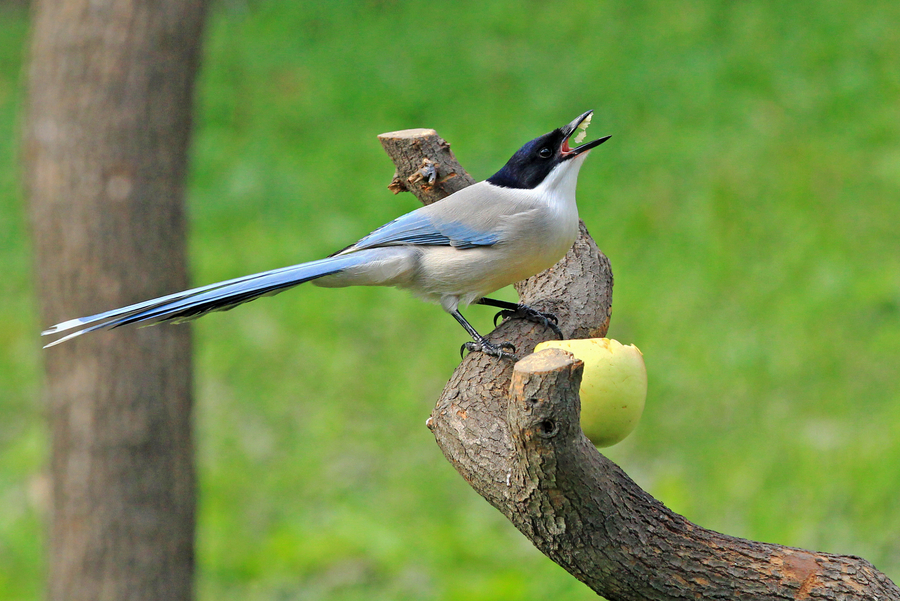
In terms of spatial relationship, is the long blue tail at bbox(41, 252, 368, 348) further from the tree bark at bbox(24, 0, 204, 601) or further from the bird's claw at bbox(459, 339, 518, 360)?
the tree bark at bbox(24, 0, 204, 601)

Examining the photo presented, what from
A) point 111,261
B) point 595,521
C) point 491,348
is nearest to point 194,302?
point 491,348

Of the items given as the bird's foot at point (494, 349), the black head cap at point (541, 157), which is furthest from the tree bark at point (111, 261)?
the bird's foot at point (494, 349)

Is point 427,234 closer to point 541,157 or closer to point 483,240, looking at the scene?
point 483,240

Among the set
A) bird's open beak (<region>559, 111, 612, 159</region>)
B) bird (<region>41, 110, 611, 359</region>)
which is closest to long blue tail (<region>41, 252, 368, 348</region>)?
bird (<region>41, 110, 611, 359</region>)

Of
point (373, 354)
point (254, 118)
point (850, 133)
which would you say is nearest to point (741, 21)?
point (850, 133)

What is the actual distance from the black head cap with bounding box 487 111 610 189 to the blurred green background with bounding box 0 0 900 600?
7.46 ft

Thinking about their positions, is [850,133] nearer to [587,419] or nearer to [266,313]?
[266,313]

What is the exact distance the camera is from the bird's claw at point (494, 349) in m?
2.78

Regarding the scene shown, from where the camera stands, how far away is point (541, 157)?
3.20 m

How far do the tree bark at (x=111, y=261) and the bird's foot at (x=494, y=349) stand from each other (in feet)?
5.36

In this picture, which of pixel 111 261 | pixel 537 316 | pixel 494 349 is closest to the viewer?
pixel 494 349

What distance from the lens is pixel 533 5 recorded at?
11148 mm

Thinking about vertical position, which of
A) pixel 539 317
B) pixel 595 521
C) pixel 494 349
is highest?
pixel 539 317

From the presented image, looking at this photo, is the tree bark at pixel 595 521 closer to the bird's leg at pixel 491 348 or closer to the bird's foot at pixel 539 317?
the bird's leg at pixel 491 348
